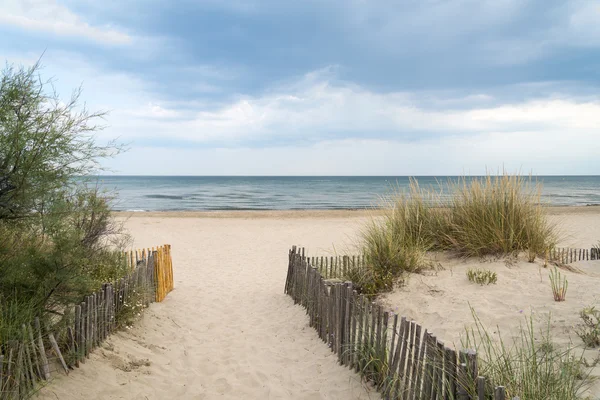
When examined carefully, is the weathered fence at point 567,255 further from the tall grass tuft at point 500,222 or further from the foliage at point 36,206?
the foliage at point 36,206

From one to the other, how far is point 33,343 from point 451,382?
11.9ft

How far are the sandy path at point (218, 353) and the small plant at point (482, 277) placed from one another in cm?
261

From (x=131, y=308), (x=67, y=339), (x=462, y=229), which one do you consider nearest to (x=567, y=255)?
(x=462, y=229)

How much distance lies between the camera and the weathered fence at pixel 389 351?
3186 millimetres

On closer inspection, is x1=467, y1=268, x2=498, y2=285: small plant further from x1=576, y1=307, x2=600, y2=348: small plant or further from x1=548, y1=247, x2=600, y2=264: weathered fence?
x1=548, y1=247, x2=600, y2=264: weathered fence

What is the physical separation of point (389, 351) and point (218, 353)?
264 centimetres

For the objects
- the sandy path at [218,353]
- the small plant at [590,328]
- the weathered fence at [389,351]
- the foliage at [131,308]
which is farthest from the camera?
the foliage at [131,308]

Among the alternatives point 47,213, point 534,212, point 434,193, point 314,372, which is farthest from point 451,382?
point 434,193

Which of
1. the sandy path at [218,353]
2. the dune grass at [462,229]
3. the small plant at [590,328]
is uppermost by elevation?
the dune grass at [462,229]

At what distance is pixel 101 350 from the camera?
17.2 feet

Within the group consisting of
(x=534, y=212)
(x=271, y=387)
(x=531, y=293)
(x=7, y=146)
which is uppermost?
(x=7, y=146)

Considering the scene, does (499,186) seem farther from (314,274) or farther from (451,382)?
(451,382)

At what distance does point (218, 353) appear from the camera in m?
5.88

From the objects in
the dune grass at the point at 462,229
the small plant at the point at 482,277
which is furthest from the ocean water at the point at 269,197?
the small plant at the point at 482,277
